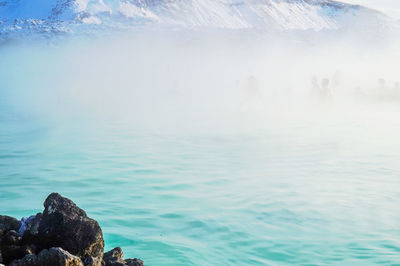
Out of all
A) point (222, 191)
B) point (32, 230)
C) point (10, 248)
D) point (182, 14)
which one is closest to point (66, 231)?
point (32, 230)

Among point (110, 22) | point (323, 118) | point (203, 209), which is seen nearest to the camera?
point (203, 209)

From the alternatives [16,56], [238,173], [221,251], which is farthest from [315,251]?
[16,56]

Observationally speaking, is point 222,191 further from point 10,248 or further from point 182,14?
point 182,14

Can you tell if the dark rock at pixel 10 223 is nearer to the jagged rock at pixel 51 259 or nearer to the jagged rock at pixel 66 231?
the jagged rock at pixel 66 231

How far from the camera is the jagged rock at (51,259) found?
3928 mm

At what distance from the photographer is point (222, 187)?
1010 centimetres

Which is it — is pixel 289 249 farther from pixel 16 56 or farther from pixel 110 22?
pixel 110 22

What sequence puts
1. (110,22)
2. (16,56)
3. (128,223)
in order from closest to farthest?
(128,223) → (16,56) → (110,22)

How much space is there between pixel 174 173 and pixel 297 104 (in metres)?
16.7

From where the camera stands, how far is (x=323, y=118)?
22.0m

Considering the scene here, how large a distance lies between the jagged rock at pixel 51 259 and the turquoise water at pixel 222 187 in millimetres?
2627

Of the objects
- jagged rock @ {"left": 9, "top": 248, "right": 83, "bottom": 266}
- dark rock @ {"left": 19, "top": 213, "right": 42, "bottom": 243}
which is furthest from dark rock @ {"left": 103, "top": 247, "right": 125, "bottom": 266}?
dark rock @ {"left": 19, "top": 213, "right": 42, "bottom": 243}

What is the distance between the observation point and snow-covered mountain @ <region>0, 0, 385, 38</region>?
10462 cm

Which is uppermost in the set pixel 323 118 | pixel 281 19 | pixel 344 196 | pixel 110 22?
pixel 281 19
